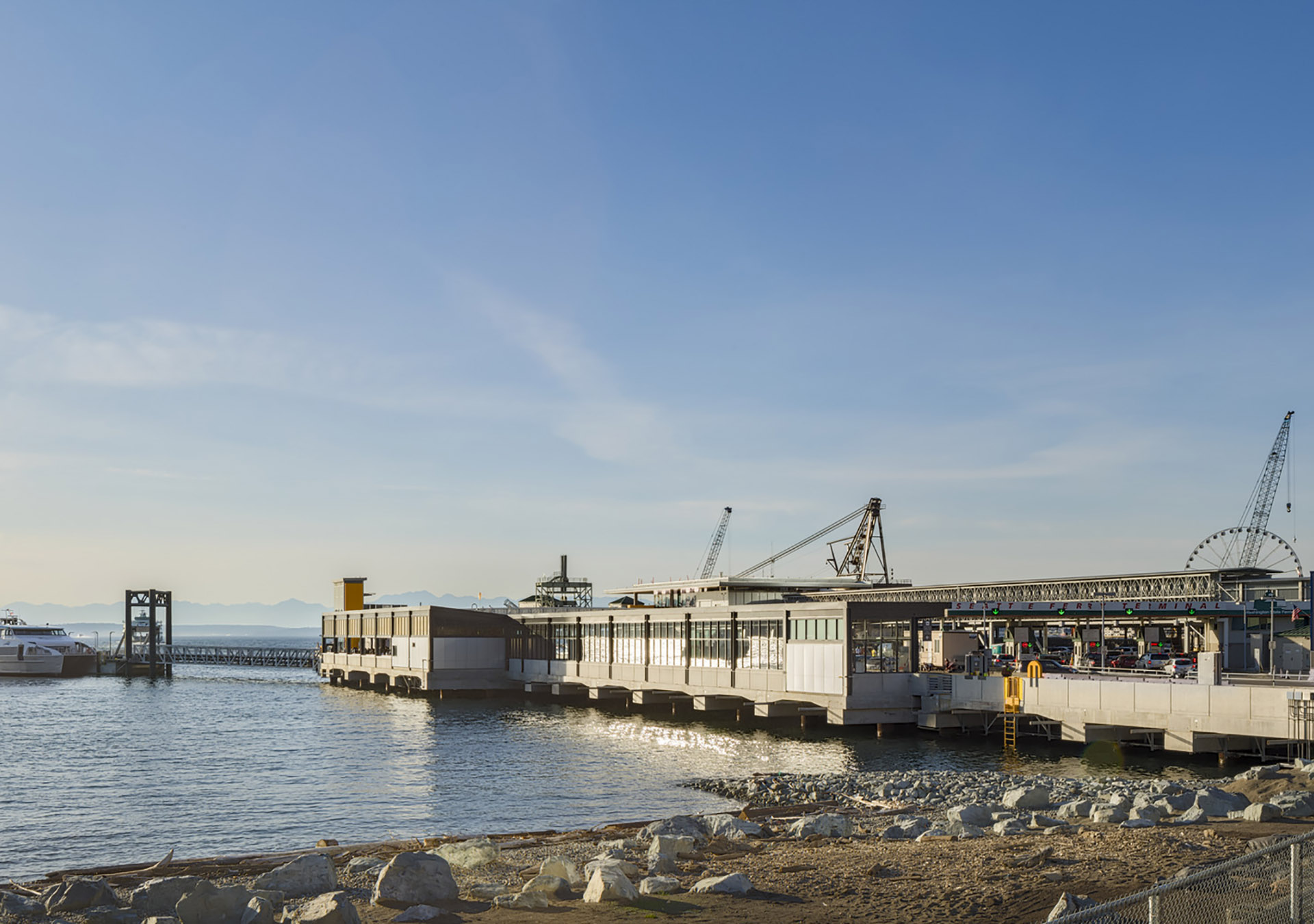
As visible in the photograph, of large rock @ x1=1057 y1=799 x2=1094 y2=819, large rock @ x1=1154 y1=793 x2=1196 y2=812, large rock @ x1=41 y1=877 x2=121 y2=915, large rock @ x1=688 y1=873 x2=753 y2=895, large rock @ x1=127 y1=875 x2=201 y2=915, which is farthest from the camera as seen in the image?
large rock @ x1=1057 y1=799 x2=1094 y2=819

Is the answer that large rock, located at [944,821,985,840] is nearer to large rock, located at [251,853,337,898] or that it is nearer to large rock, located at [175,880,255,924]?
large rock, located at [251,853,337,898]

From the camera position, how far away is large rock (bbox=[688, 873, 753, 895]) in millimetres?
22516

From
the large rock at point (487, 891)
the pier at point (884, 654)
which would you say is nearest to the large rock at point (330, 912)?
the large rock at point (487, 891)

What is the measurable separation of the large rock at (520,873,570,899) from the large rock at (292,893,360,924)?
3.85m

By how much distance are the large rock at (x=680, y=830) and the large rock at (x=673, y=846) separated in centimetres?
46

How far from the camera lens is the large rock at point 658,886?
2272cm

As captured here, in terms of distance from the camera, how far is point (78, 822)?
41656mm

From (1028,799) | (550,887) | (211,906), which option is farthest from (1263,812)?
(211,906)

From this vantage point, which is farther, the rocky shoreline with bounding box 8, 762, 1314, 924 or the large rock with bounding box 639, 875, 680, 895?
the large rock with bounding box 639, 875, 680, 895

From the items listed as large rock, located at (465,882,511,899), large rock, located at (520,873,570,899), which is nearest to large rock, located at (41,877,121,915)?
large rock, located at (465,882,511,899)

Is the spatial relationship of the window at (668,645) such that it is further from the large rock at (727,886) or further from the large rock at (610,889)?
the large rock at (610,889)

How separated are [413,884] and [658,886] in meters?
5.22

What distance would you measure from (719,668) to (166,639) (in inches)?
4600

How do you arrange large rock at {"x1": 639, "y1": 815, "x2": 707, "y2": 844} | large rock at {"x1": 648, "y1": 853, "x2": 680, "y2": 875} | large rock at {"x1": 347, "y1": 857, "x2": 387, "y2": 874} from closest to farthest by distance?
large rock at {"x1": 648, "y1": 853, "x2": 680, "y2": 875} < large rock at {"x1": 347, "y1": 857, "x2": 387, "y2": 874} < large rock at {"x1": 639, "y1": 815, "x2": 707, "y2": 844}
